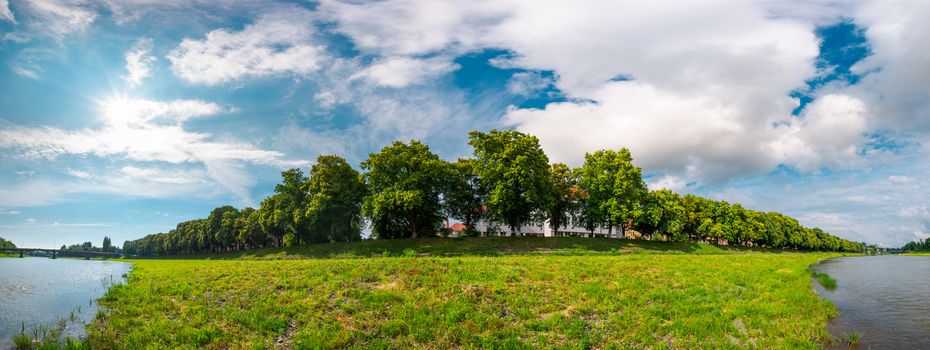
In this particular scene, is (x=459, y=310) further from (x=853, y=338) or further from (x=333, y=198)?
(x=333, y=198)

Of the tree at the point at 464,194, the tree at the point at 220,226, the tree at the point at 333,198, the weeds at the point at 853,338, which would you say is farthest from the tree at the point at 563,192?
the tree at the point at 220,226

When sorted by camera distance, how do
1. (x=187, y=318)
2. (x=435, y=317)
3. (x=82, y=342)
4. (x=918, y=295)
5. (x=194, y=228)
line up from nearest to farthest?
(x=82, y=342) < (x=435, y=317) < (x=187, y=318) < (x=918, y=295) < (x=194, y=228)

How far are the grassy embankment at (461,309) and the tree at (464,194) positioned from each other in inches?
1757

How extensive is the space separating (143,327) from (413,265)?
1461 centimetres

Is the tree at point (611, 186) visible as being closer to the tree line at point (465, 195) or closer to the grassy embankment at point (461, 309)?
the tree line at point (465, 195)

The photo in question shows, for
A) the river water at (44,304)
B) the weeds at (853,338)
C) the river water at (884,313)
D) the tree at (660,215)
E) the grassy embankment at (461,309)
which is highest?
the tree at (660,215)

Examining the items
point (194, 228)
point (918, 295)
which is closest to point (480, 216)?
point (918, 295)

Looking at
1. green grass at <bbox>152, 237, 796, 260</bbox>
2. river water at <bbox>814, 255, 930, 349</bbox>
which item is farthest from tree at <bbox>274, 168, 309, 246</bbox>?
river water at <bbox>814, 255, 930, 349</bbox>

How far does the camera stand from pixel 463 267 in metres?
29.0

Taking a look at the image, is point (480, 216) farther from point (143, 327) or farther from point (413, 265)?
point (143, 327)

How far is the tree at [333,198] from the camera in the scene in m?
74.2

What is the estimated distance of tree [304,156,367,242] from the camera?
244 feet

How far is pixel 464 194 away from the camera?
250 ft

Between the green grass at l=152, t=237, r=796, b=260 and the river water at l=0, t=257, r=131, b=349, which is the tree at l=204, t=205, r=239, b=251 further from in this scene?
the river water at l=0, t=257, r=131, b=349
